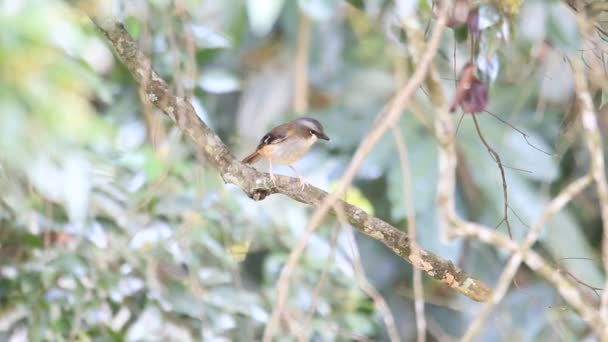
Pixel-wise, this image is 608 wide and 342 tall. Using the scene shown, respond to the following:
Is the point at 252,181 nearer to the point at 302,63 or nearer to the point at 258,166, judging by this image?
the point at 258,166

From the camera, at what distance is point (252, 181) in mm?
2494

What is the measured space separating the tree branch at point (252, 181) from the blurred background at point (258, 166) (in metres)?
0.12

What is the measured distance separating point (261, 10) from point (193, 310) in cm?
118

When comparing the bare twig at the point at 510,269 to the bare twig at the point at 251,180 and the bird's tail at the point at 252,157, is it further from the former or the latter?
the bird's tail at the point at 252,157

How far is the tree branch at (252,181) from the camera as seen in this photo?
2430 millimetres

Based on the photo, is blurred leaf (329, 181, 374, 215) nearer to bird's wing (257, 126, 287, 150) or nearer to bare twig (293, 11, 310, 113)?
bare twig (293, 11, 310, 113)

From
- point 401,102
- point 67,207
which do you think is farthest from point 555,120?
point 401,102

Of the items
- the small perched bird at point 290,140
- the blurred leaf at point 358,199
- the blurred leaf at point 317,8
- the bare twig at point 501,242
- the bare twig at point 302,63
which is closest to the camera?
the bare twig at point 501,242

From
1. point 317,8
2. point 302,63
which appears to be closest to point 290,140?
point 317,8

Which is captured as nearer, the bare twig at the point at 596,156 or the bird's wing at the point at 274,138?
the bare twig at the point at 596,156

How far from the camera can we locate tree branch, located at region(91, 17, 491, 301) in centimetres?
243

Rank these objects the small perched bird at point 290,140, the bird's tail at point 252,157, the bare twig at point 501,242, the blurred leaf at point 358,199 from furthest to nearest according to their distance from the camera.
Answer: the blurred leaf at point 358,199 → the bird's tail at point 252,157 → the small perched bird at point 290,140 → the bare twig at point 501,242

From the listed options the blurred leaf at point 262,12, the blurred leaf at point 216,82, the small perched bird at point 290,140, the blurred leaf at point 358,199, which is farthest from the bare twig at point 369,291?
the blurred leaf at point 358,199

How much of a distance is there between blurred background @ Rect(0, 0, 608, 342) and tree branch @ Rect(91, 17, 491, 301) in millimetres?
121
